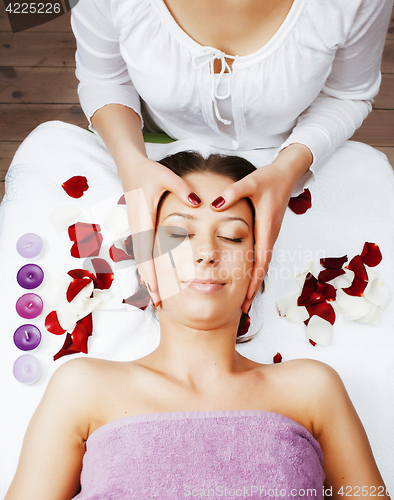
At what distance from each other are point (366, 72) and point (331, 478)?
1055 mm

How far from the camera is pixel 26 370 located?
121cm

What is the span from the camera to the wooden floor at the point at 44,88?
2.22 m

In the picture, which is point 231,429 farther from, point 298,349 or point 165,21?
point 165,21

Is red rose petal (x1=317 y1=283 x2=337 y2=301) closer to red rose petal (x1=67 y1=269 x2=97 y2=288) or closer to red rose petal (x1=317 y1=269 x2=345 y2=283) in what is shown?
red rose petal (x1=317 y1=269 x2=345 y2=283)

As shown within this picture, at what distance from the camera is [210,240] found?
108cm

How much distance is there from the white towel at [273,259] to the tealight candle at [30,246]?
0.08 ft

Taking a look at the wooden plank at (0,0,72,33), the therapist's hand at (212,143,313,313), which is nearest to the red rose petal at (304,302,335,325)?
the therapist's hand at (212,143,313,313)

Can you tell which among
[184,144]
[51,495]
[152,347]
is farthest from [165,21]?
[51,495]

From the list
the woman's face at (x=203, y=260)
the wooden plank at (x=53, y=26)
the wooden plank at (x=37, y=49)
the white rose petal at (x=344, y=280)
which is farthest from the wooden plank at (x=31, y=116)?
the white rose petal at (x=344, y=280)

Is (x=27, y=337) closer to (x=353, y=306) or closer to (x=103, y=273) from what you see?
(x=103, y=273)

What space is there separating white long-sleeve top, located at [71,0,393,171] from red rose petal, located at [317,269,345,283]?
0.32 meters

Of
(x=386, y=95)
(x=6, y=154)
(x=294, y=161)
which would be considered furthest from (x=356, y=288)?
(x=6, y=154)

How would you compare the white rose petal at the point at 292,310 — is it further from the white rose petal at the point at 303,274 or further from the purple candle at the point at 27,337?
the purple candle at the point at 27,337

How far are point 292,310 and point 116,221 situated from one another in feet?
1.98
